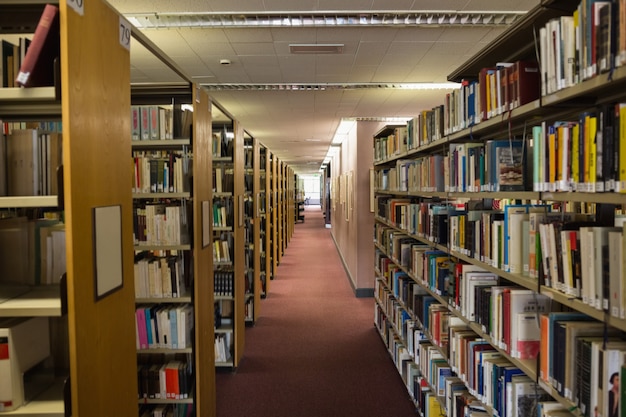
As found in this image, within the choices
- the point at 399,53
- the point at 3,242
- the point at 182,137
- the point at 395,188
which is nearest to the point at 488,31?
the point at 399,53

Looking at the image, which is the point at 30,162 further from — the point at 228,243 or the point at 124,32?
the point at 228,243

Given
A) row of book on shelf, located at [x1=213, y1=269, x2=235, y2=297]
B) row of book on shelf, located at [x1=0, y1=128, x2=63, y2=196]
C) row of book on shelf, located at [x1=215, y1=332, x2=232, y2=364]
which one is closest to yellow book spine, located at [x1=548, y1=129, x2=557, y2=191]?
row of book on shelf, located at [x1=0, y1=128, x2=63, y2=196]

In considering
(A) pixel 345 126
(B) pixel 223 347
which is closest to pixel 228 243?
(B) pixel 223 347

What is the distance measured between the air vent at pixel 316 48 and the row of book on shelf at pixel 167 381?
2.93 metres

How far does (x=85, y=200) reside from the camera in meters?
1.52

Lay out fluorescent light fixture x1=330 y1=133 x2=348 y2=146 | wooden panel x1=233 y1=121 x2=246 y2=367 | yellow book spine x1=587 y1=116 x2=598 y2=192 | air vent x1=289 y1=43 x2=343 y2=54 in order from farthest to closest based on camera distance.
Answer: fluorescent light fixture x1=330 y1=133 x2=348 y2=146 → wooden panel x1=233 y1=121 x2=246 y2=367 → air vent x1=289 y1=43 x2=343 y2=54 → yellow book spine x1=587 y1=116 x2=598 y2=192

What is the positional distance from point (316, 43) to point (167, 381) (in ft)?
10.2

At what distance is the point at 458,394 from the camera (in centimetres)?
265

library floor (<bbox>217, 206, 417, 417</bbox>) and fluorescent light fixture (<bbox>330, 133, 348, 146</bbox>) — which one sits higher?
fluorescent light fixture (<bbox>330, 133, 348, 146</bbox>)

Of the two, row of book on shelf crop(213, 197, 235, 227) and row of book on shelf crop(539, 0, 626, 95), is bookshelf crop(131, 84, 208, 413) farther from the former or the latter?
row of book on shelf crop(539, 0, 626, 95)

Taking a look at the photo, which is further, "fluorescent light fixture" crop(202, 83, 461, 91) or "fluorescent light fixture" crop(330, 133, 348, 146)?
"fluorescent light fixture" crop(330, 133, 348, 146)

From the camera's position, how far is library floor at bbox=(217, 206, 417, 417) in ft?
12.0

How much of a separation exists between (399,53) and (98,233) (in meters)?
3.60

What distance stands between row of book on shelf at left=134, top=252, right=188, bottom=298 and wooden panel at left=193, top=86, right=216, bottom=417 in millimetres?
158
